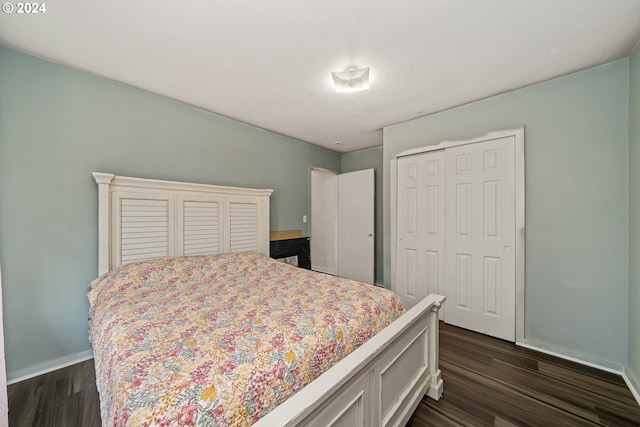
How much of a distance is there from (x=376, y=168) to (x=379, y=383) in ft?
11.3

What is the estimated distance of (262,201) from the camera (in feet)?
10.6

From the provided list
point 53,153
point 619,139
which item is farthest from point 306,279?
point 619,139

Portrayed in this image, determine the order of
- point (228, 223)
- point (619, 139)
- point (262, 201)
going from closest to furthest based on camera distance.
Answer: point (619, 139) → point (228, 223) → point (262, 201)

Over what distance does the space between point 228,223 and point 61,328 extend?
1.56m

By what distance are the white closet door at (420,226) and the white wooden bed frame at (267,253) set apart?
3.89 ft

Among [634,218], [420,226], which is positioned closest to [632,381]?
[634,218]

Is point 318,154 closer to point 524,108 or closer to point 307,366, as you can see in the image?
point 524,108

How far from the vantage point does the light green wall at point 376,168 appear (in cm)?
409

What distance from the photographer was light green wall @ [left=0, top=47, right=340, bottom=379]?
186 cm

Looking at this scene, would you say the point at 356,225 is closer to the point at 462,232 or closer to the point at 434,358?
the point at 462,232

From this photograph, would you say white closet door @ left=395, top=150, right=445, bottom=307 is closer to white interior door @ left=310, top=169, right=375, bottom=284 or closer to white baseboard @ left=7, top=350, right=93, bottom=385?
white interior door @ left=310, top=169, right=375, bottom=284

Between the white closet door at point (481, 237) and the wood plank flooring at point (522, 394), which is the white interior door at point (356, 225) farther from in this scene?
the wood plank flooring at point (522, 394)

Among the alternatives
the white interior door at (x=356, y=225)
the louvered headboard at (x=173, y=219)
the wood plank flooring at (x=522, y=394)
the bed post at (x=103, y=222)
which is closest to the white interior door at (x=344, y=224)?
the white interior door at (x=356, y=225)

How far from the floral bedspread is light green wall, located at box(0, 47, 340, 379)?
1.25 feet
